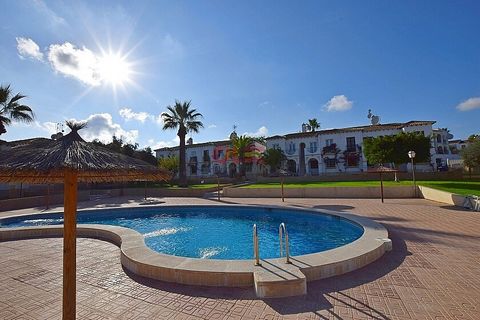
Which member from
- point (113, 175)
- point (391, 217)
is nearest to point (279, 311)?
point (113, 175)

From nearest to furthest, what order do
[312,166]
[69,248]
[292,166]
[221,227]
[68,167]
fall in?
[68,167], [69,248], [221,227], [312,166], [292,166]

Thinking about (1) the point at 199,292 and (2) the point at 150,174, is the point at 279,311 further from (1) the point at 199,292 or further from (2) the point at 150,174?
(2) the point at 150,174

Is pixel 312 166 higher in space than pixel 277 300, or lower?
higher

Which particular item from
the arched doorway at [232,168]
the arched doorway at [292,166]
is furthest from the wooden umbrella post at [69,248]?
the arched doorway at [232,168]

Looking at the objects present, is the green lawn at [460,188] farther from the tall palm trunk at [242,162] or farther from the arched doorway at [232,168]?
the arched doorway at [232,168]

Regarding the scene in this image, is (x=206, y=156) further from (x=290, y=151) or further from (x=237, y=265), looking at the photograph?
(x=237, y=265)

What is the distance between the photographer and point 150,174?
14.0 ft

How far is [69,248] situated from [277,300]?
10.9ft

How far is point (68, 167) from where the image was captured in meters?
3.11

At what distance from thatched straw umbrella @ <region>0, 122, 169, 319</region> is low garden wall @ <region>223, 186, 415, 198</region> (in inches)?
695

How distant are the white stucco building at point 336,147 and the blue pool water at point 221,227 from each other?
31131 mm

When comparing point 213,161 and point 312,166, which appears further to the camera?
point 213,161

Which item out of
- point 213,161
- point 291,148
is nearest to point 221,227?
point 291,148

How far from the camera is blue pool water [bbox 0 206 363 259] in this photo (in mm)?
8875
